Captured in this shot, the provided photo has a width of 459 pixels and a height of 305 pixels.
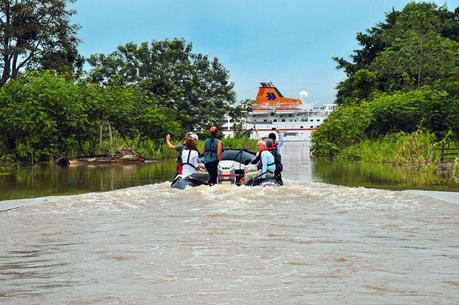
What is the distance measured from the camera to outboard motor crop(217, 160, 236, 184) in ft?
63.7

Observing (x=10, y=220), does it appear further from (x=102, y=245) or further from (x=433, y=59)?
(x=433, y=59)

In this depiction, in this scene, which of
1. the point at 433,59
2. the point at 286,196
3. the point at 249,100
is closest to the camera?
the point at 286,196

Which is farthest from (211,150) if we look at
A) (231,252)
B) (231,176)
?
(231,252)

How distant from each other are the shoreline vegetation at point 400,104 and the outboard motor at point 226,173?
7.43 m

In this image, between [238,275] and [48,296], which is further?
[238,275]

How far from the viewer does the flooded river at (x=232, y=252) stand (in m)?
6.72

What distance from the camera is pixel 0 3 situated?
47500mm

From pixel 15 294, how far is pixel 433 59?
172 feet

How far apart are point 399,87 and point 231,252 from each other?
1995 inches

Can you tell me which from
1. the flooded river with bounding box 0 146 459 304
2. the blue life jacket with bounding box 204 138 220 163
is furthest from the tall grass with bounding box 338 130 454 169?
the flooded river with bounding box 0 146 459 304

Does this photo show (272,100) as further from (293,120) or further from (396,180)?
(396,180)

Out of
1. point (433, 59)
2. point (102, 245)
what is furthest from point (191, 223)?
point (433, 59)

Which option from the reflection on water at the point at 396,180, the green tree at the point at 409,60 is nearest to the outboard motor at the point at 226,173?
the reflection on water at the point at 396,180

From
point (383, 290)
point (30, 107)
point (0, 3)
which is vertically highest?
point (0, 3)
